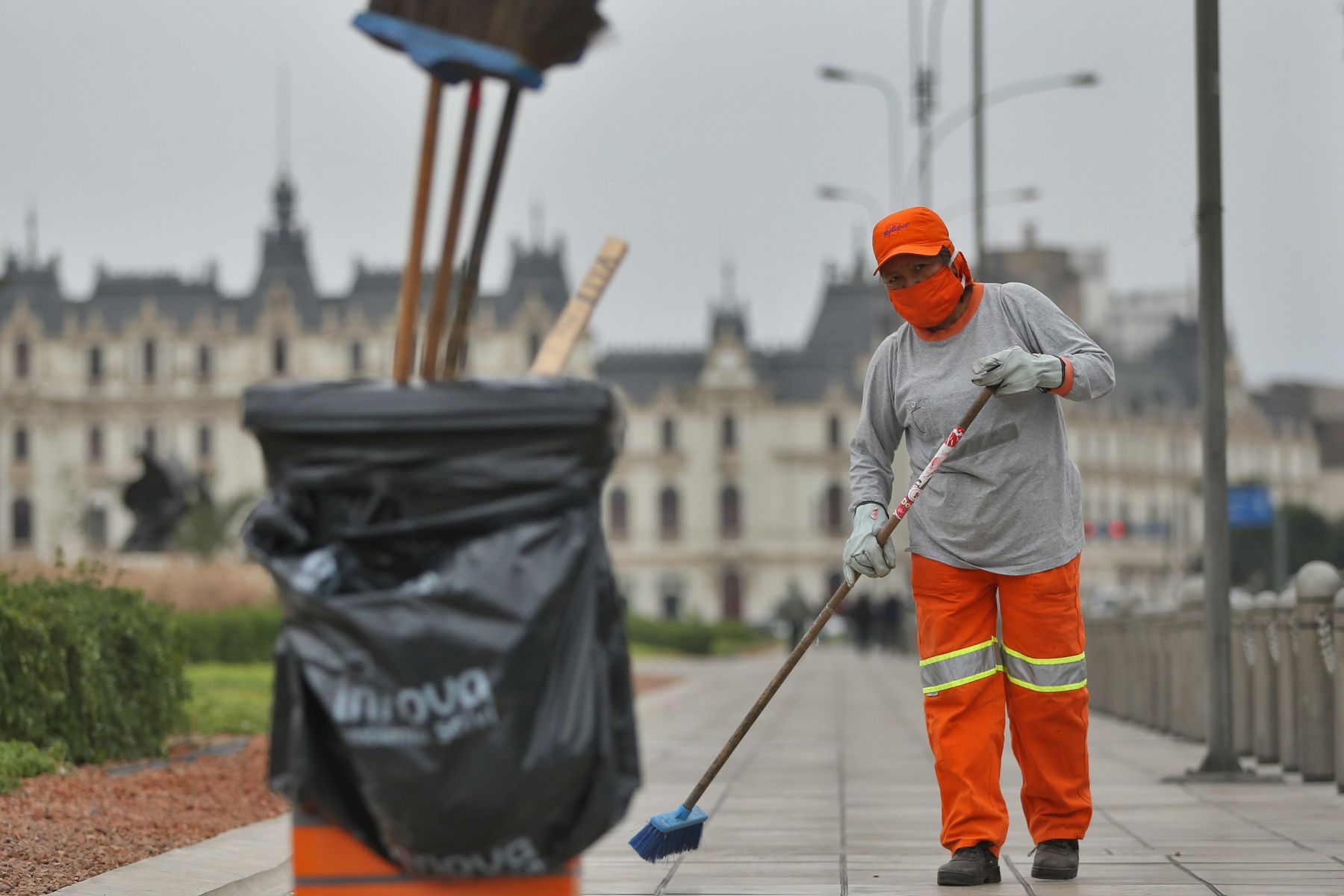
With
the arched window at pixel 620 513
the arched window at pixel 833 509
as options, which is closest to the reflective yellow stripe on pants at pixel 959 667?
the arched window at pixel 833 509

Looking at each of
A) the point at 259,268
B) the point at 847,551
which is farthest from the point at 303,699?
the point at 259,268

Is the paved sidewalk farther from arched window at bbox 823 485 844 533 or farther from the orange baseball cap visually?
arched window at bbox 823 485 844 533

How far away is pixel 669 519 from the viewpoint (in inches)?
3967

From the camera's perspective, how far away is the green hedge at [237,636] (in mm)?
22703

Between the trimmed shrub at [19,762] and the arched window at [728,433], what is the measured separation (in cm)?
9086

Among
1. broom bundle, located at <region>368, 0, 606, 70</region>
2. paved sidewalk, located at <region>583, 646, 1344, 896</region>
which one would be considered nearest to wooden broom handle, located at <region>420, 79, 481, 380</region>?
broom bundle, located at <region>368, 0, 606, 70</region>

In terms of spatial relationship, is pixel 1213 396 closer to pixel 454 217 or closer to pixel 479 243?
pixel 479 243

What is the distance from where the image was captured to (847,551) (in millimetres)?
6137

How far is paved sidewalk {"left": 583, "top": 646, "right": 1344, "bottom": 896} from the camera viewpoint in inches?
247

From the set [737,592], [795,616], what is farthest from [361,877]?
[737,592]

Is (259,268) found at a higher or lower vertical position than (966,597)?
higher

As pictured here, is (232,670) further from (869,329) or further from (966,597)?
(869,329)

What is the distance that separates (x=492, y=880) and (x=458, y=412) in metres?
0.87

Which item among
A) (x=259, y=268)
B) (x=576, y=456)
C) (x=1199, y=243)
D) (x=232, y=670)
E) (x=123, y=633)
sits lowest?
(x=232, y=670)
